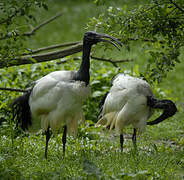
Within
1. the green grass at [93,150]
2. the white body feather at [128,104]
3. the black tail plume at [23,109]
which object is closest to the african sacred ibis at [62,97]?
the black tail plume at [23,109]

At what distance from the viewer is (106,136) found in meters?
7.39

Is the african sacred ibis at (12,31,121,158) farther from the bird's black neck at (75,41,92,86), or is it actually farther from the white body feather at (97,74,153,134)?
the white body feather at (97,74,153,134)

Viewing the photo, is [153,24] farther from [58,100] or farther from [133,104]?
[58,100]

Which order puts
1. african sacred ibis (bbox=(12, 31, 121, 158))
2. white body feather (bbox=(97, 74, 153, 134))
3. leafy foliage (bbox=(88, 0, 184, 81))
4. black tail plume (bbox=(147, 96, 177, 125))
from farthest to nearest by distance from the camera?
1. white body feather (bbox=(97, 74, 153, 134))
2. black tail plume (bbox=(147, 96, 177, 125))
3. african sacred ibis (bbox=(12, 31, 121, 158))
4. leafy foliage (bbox=(88, 0, 184, 81))

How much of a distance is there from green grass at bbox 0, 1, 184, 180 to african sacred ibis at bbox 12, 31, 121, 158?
0.40m

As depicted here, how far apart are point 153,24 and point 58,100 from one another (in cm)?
175

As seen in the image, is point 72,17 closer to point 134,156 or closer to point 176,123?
point 176,123

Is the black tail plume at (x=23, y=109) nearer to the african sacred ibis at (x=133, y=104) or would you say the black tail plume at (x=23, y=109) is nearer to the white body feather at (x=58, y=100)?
the white body feather at (x=58, y=100)

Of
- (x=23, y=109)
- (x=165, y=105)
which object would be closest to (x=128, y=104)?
(x=165, y=105)

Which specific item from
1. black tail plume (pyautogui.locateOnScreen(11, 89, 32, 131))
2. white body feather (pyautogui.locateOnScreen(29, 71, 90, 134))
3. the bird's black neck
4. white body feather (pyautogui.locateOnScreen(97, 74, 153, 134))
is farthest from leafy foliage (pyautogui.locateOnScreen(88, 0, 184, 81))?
black tail plume (pyautogui.locateOnScreen(11, 89, 32, 131))

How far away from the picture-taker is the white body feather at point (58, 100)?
5.60 metres

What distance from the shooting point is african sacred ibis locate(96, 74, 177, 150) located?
622 centimetres

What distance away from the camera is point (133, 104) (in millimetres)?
6219

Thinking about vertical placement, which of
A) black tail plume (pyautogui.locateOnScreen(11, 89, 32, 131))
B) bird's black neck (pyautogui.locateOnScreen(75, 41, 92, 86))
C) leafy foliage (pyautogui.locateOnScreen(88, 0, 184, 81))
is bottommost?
black tail plume (pyautogui.locateOnScreen(11, 89, 32, 131))
